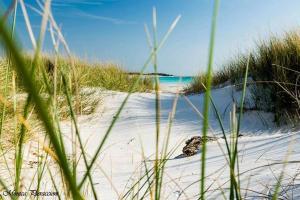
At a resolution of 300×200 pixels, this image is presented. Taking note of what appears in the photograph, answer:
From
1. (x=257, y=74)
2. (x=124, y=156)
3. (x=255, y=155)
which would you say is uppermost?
(x=257, y=74)

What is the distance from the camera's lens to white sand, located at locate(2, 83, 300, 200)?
1.31m

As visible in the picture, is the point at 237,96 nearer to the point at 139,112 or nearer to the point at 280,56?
the point at 280,56

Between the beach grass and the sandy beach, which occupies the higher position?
the beach grass

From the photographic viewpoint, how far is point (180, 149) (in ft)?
9.86

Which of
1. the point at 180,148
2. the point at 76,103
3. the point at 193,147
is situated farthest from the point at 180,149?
the point at 76,103

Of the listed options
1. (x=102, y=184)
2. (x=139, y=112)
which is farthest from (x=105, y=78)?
(x=102, y=184)

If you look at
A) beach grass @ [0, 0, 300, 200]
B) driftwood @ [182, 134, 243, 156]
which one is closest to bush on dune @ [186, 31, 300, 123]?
beach grass @ [0, 0, 300, 200]

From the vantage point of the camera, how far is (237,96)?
5.15 metres

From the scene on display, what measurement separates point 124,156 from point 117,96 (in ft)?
8.52

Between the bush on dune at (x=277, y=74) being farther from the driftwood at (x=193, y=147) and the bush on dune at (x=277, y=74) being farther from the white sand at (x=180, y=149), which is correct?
the driftwood at (x=193, y=147)

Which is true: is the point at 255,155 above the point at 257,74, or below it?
below

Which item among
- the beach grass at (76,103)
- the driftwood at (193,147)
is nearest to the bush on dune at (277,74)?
the beach grass at (76,103)

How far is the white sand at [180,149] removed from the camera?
1307mm

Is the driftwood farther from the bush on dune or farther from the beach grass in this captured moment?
the bush on dune
